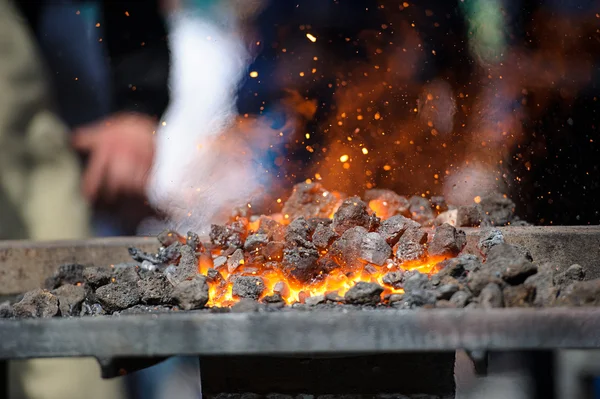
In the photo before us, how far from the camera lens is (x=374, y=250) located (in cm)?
210

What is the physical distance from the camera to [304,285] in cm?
211

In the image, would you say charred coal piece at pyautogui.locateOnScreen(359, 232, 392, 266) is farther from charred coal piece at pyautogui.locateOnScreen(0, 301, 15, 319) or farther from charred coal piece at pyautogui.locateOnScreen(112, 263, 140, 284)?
charred coal piece at pyautogui.locateOnScreen(0, 301, 15, 319)

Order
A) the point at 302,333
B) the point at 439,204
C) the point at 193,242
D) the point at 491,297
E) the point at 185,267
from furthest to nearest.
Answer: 1. the point at 439,204
2. the point at 193,242
3. the point at 185,267
4. the point at 491,297
5. the point at 302,333

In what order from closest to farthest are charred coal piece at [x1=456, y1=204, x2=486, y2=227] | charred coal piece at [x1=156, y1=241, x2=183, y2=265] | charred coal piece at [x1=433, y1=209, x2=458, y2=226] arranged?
charred coal piece at [x1=156, y1=241, x2=183, y2=265] → charred coal piece at [x1=456, y1=204, x2=486, y2=227] → charred coal piece at [x1=433, y1=209, x2=458, y2=226]

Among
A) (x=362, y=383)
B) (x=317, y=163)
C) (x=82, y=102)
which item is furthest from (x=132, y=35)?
(x=362, y=383)

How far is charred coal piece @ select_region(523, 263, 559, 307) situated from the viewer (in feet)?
5.48

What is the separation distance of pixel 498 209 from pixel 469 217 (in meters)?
0.26

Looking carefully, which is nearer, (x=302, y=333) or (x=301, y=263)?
(x=302, y=333)

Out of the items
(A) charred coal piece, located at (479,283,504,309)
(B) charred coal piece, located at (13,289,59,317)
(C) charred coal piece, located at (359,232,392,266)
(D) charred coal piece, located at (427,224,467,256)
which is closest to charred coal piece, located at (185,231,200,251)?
(B) charred coal piece, located at (13,289,59,317)

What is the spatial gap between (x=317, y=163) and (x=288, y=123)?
239 millimetres

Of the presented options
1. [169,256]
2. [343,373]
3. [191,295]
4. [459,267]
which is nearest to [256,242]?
[169,256]

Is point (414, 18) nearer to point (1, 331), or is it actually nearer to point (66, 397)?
point (1, 331)

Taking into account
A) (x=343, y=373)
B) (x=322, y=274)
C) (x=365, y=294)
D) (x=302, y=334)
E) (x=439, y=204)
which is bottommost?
(x=343, y=373)

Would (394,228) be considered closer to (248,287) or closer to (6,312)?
(248,287)
